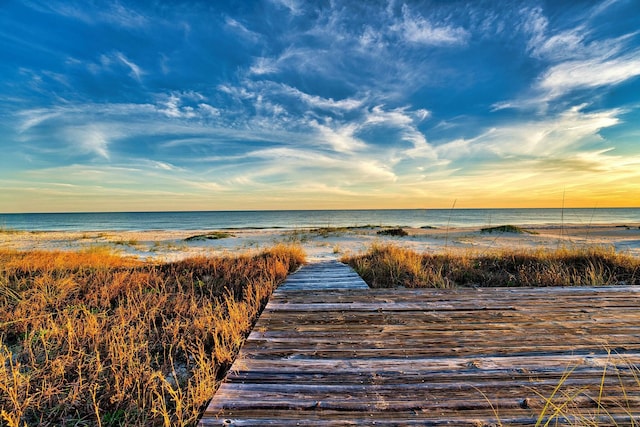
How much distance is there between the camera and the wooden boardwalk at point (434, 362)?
6.37 ft

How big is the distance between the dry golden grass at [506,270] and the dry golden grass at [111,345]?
93.8 inches

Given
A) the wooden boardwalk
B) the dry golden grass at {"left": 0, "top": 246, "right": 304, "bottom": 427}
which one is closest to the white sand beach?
the dry golden grass at {"left": 0, "top": 246, "right": 304, "bottom": 427}

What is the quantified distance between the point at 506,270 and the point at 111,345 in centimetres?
768

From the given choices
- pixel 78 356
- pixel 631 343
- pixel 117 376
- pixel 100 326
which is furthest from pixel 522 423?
pixel 100 326

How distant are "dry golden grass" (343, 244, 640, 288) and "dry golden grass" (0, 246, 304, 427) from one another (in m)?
2.38

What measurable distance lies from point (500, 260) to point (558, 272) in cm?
169

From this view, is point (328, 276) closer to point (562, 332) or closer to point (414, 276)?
point (414, 276)

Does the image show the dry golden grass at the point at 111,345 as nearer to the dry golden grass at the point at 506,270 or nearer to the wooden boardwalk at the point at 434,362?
the wooden boardwalk at the point at 434,362

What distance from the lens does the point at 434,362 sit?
2535 mm

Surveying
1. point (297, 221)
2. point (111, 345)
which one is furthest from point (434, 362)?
point (297, 221)

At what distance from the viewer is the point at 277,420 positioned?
Answer: 6.15 ft

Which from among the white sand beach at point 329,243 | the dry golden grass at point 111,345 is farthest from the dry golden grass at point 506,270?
the dry golden grass at point 111,345

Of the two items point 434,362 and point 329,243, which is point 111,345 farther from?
point 329,243

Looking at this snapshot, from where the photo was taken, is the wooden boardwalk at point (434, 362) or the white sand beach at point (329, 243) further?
the white sand beach at point (329, 243)
